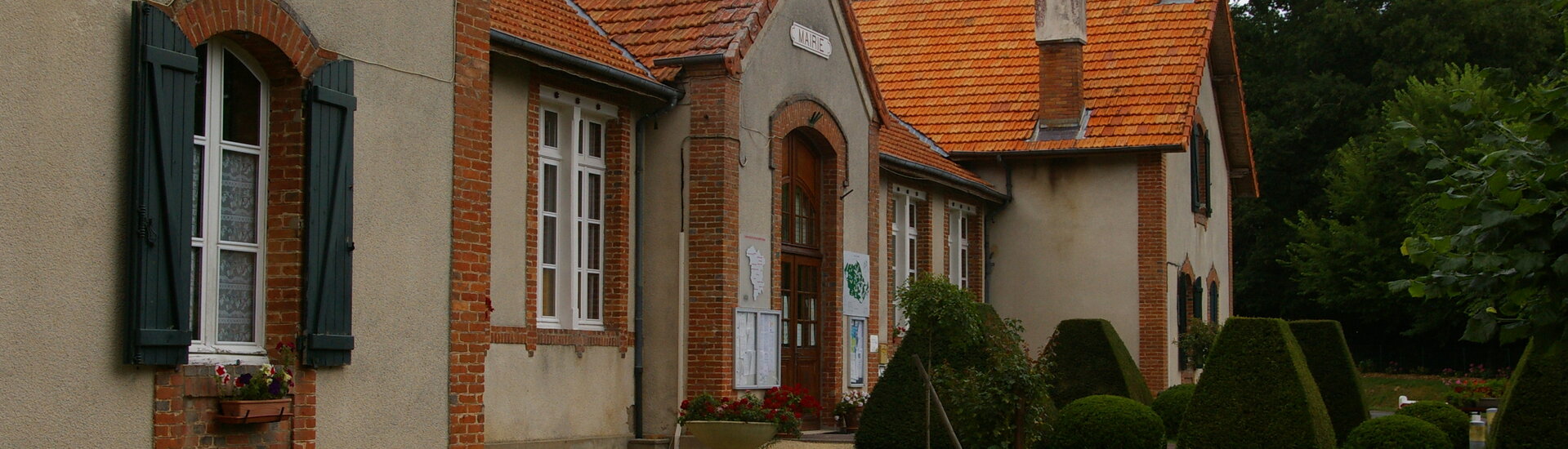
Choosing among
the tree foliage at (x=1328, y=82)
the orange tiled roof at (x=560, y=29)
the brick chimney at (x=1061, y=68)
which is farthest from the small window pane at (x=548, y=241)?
the tree foliage at (x=1328, y=82)

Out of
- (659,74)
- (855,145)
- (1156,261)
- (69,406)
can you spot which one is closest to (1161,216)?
(1156,261)

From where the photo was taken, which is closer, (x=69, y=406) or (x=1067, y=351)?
(x=69, y=406)

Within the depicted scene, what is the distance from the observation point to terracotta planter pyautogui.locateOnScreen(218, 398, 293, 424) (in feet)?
31.2

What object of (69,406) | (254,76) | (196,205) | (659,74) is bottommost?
(69,406)

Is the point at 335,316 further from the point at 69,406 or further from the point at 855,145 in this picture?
the point at 855,145

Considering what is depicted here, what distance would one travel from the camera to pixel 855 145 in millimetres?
21688

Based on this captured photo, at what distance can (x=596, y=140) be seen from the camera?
17.2m

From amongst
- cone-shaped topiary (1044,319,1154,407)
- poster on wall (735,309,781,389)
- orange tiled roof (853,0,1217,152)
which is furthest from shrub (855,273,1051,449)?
orange tiled roof (853,0,1217,152)

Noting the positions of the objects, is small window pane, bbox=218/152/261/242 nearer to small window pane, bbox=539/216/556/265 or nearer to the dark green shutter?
the dark green shutter

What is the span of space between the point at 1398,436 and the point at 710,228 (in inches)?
294

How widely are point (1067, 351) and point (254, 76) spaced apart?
15.1 m

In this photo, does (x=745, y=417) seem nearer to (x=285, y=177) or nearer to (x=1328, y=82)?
(x=285, y=177)

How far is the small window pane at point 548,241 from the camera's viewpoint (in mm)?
16438

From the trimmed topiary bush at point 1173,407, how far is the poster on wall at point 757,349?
6.89 metres
